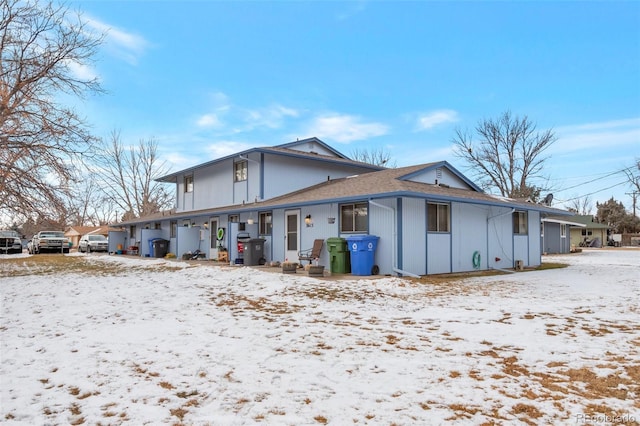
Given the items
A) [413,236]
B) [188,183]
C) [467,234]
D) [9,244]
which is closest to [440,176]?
[467,234]

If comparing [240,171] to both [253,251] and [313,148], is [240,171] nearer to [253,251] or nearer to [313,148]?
[313,148]

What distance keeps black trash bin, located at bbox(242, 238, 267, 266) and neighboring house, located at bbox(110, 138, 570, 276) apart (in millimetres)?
463

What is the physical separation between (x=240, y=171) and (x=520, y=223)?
42.7 feet

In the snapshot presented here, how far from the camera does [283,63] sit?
20781 mm

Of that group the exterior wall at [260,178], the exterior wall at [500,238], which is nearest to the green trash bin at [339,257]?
the exterior wall at [500,238]

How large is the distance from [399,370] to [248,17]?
47.4 feet

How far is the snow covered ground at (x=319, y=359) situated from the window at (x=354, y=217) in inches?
182

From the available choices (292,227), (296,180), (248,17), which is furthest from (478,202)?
(248,17)

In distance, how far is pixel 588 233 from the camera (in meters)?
47.2

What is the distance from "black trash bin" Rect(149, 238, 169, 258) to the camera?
23.2 metres

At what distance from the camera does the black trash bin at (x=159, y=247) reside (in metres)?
23.2

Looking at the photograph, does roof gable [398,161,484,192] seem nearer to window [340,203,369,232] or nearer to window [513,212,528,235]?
window [513,212,528,235]

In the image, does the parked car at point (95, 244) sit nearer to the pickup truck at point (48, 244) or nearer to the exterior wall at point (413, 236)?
the pickup truck at point (48, 244)

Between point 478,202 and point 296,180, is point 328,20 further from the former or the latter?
point 478,202
